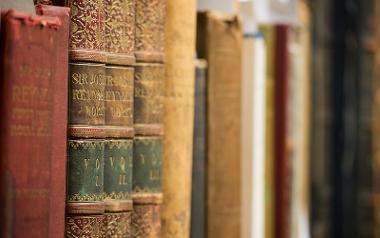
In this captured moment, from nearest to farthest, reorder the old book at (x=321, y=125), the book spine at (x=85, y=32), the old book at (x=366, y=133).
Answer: the book spine at (x=85, y=32), the old book at (x=321, y=125), the old book at (x=366, y=133)

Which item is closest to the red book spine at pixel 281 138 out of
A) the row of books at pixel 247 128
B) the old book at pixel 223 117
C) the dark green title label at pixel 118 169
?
the row of books at pixel 247 128

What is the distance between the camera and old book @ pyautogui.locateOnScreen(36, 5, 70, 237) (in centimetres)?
70

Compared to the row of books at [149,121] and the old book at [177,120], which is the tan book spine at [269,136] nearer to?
the row of books at [149,121]

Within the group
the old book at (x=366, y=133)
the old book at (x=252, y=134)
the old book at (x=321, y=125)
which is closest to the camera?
the old book at (x=252, y=134)

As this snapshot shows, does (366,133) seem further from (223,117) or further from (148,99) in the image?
(148,99)

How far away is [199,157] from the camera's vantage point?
3.34 feet

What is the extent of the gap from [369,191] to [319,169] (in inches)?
7.5

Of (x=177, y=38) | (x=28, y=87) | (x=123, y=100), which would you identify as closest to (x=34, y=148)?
(x=28, y=87)

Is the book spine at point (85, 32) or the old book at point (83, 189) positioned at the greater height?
the book spine at point (85, 32)

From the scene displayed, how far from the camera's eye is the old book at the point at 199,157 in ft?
3.32

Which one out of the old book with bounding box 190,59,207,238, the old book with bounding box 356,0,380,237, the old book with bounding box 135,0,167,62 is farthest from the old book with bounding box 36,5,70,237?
the old book with bounding box 356,0,380,237

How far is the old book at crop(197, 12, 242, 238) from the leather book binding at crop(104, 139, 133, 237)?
0.25m

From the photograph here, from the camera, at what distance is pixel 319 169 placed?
1814 mm

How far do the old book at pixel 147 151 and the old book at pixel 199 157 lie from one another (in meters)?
0.14
